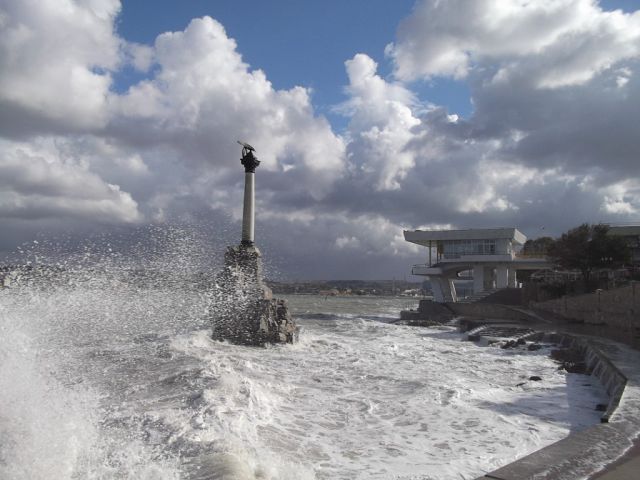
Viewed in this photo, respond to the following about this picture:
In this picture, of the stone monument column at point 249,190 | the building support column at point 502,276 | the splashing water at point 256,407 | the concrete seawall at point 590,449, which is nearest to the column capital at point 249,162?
the stone monument column at point 249,190

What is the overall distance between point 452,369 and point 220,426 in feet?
28.5

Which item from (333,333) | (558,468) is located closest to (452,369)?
(558,468)

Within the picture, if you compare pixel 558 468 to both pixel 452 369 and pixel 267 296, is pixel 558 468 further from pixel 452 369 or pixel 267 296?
pixel 267 296

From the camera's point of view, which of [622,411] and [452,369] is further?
[452,369]

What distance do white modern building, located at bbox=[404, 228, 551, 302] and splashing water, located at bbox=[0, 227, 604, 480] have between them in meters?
26.0

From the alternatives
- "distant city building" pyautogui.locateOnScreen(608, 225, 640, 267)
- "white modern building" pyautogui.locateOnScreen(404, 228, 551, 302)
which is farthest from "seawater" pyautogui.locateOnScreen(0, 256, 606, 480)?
"distant city building" pyautogui.locateOnScreen(608, 225, 640, 267)

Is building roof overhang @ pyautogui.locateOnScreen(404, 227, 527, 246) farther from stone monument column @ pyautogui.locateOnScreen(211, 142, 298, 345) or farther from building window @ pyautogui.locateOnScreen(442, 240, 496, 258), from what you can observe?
stone monument column @ pyautogui.locateOnScreen(211, 142, 298, 345)

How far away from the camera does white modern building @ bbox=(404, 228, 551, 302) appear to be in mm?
43219

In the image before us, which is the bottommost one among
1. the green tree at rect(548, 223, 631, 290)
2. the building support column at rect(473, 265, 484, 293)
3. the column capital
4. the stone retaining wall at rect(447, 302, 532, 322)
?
the stone retaining wall at rect(447, 302, 532, 322)

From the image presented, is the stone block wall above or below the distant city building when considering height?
below

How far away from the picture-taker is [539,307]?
3225cm

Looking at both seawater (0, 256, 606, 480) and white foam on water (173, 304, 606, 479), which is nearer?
seawater (0, 256, 606, 480)

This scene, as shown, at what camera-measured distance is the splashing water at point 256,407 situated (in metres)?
5.88

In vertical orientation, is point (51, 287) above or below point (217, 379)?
above
